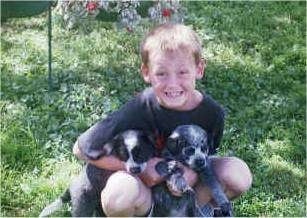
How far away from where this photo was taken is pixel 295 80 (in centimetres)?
580

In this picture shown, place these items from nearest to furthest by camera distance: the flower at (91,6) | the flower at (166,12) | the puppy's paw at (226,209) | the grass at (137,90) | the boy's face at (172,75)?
1. the boy's face at (172,75)
2. the puppy's paw at (226,209)
3. the grass at (137,90)
4. the flower at (91,6)
5. the flower at (166,12)

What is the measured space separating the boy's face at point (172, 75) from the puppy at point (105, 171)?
0.19 meters

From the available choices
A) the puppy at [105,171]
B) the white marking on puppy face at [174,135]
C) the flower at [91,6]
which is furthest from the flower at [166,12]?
the white marking on puppy face at [174,135]

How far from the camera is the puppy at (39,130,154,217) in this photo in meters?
3.04

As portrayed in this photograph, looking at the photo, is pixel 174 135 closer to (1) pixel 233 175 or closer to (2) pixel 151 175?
(2) pixel 151 175

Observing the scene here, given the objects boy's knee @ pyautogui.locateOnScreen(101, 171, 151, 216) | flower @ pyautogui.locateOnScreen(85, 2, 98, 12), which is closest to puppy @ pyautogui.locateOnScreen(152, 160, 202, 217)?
boy's knee @ pyautogui.locateOnScreen(101, 171, 151, 216)

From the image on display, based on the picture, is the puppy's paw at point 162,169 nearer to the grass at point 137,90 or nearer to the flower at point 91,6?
the grass at point 137,90

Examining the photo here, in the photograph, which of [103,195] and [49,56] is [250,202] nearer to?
[103,195]

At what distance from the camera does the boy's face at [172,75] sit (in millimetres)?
2965

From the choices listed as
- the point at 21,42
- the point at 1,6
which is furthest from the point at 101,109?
the point at 21,42

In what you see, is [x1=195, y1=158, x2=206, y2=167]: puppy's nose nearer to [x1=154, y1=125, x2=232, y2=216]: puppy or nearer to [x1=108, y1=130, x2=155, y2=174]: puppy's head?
[x1=154, y1=125, x2=232, y2=216]: puppy

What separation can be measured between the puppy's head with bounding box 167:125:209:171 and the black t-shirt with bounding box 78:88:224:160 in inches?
1.5

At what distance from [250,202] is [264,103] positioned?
1430 millimetres

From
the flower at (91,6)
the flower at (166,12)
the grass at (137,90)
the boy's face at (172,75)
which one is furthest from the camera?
the flower at (166,12)
